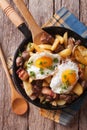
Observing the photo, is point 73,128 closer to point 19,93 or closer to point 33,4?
point 19,93

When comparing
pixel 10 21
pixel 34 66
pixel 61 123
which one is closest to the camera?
pixel 34 66

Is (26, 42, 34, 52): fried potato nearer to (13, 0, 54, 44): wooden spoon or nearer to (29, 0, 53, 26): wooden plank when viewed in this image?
(13, 0, 54, 44): wooden spoon

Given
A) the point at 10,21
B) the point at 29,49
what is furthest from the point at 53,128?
the point at 10,21

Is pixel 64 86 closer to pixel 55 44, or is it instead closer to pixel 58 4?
pixel 55 44

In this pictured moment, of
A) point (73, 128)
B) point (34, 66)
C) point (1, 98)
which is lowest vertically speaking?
point (73, 128)

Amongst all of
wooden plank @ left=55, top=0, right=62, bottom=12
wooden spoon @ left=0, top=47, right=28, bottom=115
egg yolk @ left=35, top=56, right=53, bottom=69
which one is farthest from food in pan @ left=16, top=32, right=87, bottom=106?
wooden plank @ left=55, top=0, right=62, bottom=12

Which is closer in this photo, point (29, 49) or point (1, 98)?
point (29, 49)

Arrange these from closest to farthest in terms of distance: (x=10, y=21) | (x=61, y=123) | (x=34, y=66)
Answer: (x=34, y=66) → (x=61, y=123) → (x=10, y=21)

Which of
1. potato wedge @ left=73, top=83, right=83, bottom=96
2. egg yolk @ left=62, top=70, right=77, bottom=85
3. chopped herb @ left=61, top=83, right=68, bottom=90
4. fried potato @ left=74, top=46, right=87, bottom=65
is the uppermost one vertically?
fried potato @ left=74, top=46, right=87, bottom=65
